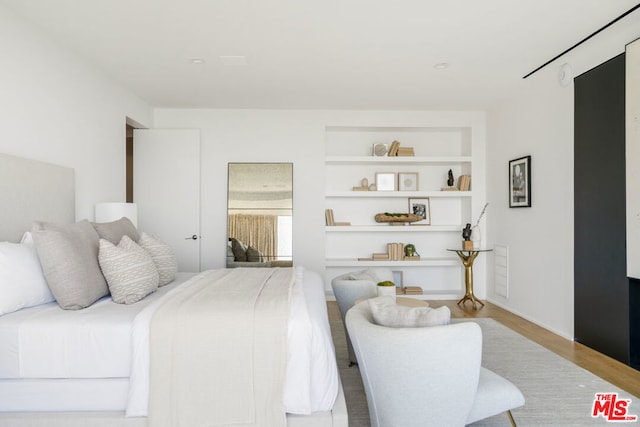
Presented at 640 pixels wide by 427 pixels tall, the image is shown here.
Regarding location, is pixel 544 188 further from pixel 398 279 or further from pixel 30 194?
pixel 30 194

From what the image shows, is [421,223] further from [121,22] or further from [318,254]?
[121,22]

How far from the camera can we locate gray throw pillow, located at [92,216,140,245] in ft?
9.41

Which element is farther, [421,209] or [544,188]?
[421,209]

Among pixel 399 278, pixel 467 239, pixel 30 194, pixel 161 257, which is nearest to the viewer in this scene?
pixel 30 194

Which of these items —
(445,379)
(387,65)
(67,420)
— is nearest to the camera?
(445,379)

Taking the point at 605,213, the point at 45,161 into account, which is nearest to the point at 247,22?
the point at 45,161

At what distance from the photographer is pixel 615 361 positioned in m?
3.25

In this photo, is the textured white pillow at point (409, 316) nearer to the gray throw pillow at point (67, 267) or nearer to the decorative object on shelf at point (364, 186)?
the gray throw pillow at point (67, 267)

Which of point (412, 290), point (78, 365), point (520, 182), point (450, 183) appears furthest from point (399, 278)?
point (78, 365)

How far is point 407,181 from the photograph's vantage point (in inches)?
239

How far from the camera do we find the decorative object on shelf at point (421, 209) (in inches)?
239

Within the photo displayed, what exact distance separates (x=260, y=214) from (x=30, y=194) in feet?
9.55

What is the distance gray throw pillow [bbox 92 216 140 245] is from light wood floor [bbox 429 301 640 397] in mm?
3561

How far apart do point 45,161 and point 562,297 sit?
184 inches
